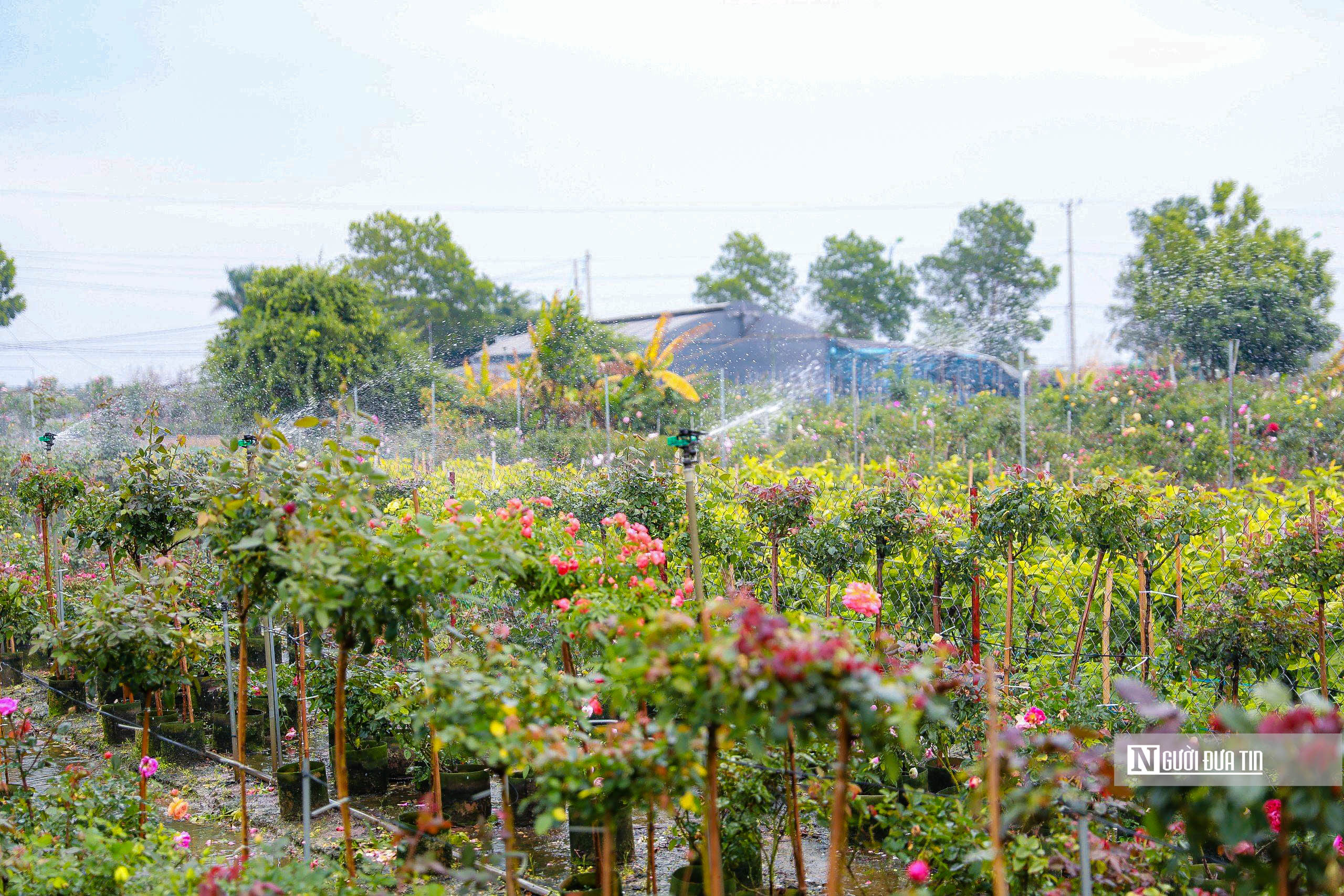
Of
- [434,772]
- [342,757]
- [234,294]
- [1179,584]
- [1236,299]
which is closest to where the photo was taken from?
[342,757]

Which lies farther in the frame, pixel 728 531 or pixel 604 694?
pixel 728 531

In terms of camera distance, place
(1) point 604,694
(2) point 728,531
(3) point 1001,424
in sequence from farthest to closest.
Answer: (3) point 1001,424
(2) point 728,531
(1) point 604,694

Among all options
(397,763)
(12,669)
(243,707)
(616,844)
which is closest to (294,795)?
(397,763)

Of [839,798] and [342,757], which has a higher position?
[839,798]

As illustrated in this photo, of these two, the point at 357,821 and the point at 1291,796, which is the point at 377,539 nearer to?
the point at 1291,796

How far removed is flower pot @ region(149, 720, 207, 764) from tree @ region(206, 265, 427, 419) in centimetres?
871

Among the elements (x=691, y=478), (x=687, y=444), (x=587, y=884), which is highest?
(x=687, y=444)

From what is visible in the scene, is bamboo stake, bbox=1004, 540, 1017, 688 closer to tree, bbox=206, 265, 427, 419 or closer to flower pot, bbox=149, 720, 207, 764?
flower pot, bbox=149, 720, 207, 764

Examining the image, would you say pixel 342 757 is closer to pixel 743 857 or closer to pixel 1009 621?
pixel 743 857

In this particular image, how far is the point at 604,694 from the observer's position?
2.25m

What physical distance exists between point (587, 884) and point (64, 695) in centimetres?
466

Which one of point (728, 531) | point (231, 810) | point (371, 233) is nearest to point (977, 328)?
point (371, 233)

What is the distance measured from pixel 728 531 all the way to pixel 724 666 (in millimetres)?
3393

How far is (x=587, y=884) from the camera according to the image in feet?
9.61
